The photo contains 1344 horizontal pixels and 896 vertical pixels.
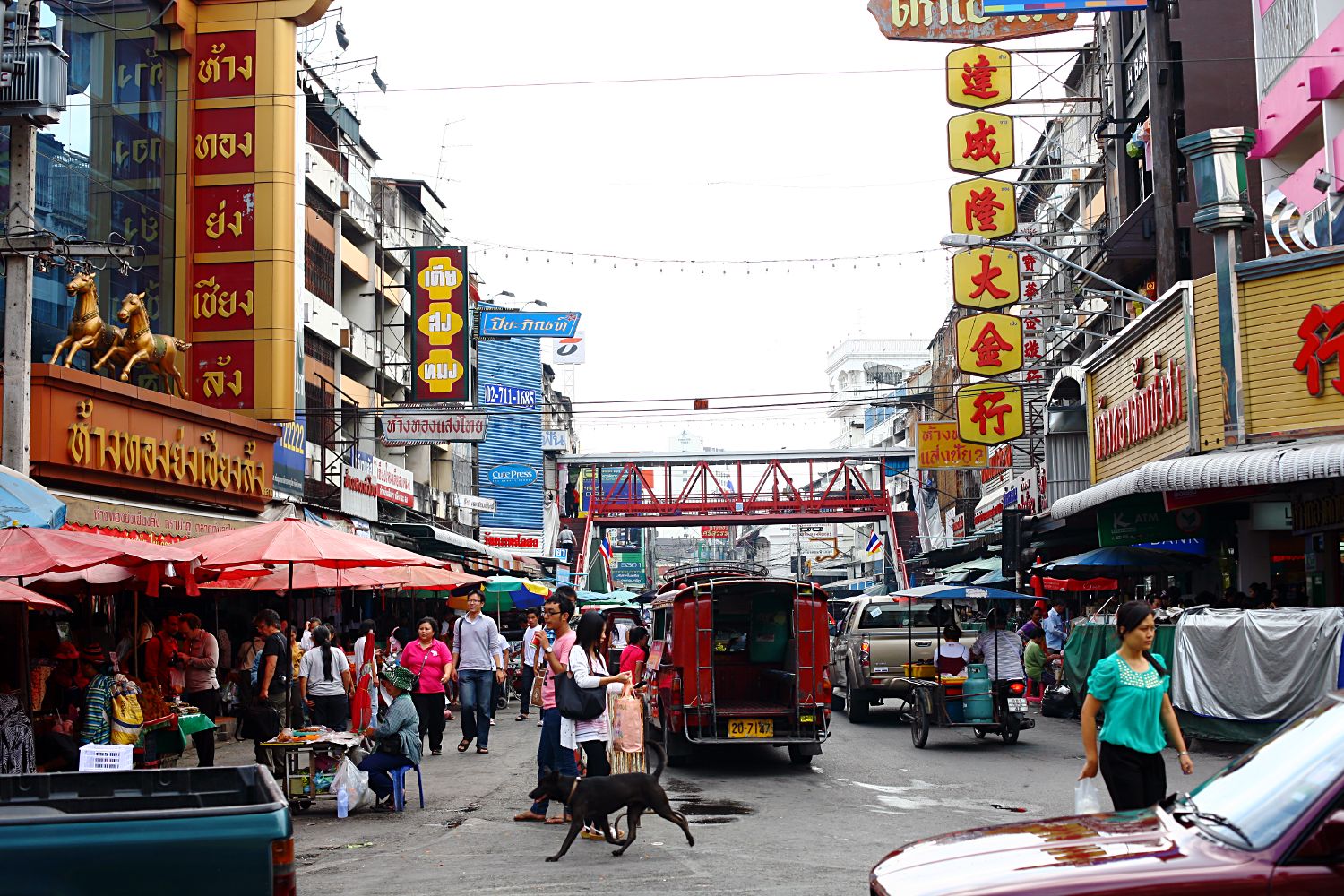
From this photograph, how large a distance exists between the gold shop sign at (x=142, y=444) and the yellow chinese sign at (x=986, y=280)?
14.5 m

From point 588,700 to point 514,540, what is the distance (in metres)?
43.6

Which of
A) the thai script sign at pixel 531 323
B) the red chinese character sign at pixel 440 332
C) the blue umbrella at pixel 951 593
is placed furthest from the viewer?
the thai script sign at pixel 531 323

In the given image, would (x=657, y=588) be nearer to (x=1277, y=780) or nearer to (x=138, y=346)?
(x=138, y=346)

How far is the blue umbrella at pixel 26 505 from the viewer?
12048 millimetres

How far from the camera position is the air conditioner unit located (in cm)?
1528

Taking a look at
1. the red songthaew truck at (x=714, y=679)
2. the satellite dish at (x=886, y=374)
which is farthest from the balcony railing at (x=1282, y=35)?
the satellite dish at (x=886, y=374)

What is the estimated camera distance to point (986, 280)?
96.9ft

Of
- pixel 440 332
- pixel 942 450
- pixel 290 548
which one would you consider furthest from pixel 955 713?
pixel 942 450

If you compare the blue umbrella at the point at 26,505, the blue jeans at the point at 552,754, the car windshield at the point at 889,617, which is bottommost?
the blue jeans at the point at 552,754

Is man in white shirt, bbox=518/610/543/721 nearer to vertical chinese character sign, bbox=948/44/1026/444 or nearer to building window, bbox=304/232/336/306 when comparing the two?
vertical chinese character sign, bbox=948/44/1026/444

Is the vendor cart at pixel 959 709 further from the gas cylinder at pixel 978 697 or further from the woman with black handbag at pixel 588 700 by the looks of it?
the woman with black handbag at pixel 588 700

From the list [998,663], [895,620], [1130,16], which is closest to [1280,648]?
[998,663]

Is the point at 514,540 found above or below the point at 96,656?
above

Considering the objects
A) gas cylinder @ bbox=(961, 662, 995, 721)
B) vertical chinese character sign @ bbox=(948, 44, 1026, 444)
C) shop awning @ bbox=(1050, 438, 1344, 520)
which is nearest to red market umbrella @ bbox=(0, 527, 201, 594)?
gas cylinder @ bbox=(961, 662, 995, 721)
